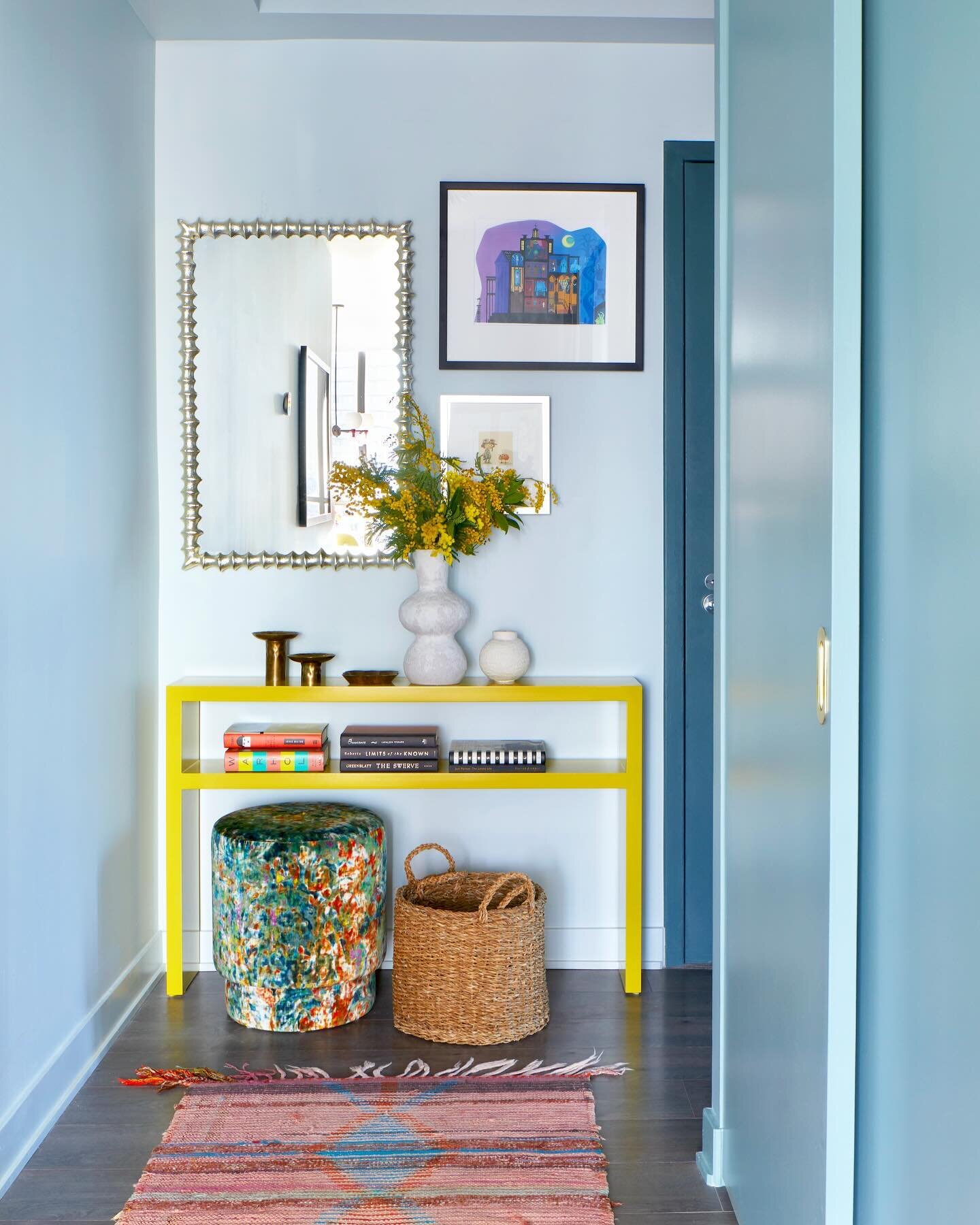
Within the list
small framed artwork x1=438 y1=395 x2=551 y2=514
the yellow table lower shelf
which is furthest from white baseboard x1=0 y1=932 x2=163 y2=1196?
small framed artwork x1=438 y1=395 x2=551 y2=514

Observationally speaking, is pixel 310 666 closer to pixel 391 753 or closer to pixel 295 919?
pixel 391 753

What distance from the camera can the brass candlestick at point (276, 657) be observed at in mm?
2986

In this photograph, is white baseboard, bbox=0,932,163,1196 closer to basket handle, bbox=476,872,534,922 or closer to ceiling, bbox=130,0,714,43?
basket handle, bbox=476,872,534,922

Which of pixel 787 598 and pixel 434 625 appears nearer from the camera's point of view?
pixel 787 598

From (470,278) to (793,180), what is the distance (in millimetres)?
1672

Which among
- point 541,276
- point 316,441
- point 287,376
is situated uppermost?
point 541,276

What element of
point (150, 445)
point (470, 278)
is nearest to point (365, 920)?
point (150, 445)

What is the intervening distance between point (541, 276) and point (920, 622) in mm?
2152

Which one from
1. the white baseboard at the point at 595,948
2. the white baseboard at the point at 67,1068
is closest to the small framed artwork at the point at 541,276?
the white baseboard at the point at 595,948

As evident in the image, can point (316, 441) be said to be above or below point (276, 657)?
above

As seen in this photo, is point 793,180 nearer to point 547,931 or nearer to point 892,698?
point 892,698

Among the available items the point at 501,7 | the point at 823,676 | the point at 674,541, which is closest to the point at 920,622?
the point at 823,676

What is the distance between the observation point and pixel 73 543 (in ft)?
8.04

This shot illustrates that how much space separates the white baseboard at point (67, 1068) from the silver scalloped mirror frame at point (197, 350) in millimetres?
1075
